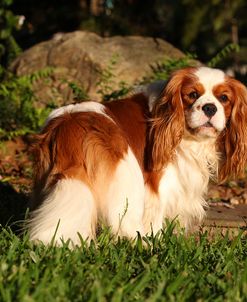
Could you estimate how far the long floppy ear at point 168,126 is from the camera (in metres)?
4.84

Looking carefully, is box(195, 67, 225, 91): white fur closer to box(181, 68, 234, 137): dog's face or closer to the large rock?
box(181, 68, 234, 137): dog's face

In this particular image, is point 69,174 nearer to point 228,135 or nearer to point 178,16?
point 228,135

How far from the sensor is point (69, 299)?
10.2 feet

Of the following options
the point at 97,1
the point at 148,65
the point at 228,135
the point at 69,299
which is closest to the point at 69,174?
the point at 69,299

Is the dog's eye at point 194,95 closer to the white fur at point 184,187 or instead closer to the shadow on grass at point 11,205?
the white fur at point 184,187

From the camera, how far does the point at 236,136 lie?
5039 millimetres

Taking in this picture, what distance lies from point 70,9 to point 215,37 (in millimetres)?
Answer: 3244

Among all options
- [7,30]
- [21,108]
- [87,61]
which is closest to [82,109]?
[21,108]

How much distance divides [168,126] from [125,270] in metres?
1.44

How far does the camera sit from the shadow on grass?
5590 mm

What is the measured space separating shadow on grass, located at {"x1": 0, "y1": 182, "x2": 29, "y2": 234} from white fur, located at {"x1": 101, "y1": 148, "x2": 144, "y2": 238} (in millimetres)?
1108

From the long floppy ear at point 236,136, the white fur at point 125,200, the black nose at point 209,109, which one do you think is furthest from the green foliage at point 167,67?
the white fur at point 125,200

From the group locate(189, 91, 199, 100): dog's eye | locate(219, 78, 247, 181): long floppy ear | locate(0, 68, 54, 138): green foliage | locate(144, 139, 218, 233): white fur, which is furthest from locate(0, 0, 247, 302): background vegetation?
locate(189, 91, 199, 100): dog's eye

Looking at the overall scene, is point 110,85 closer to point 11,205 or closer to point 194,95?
point 11,205
